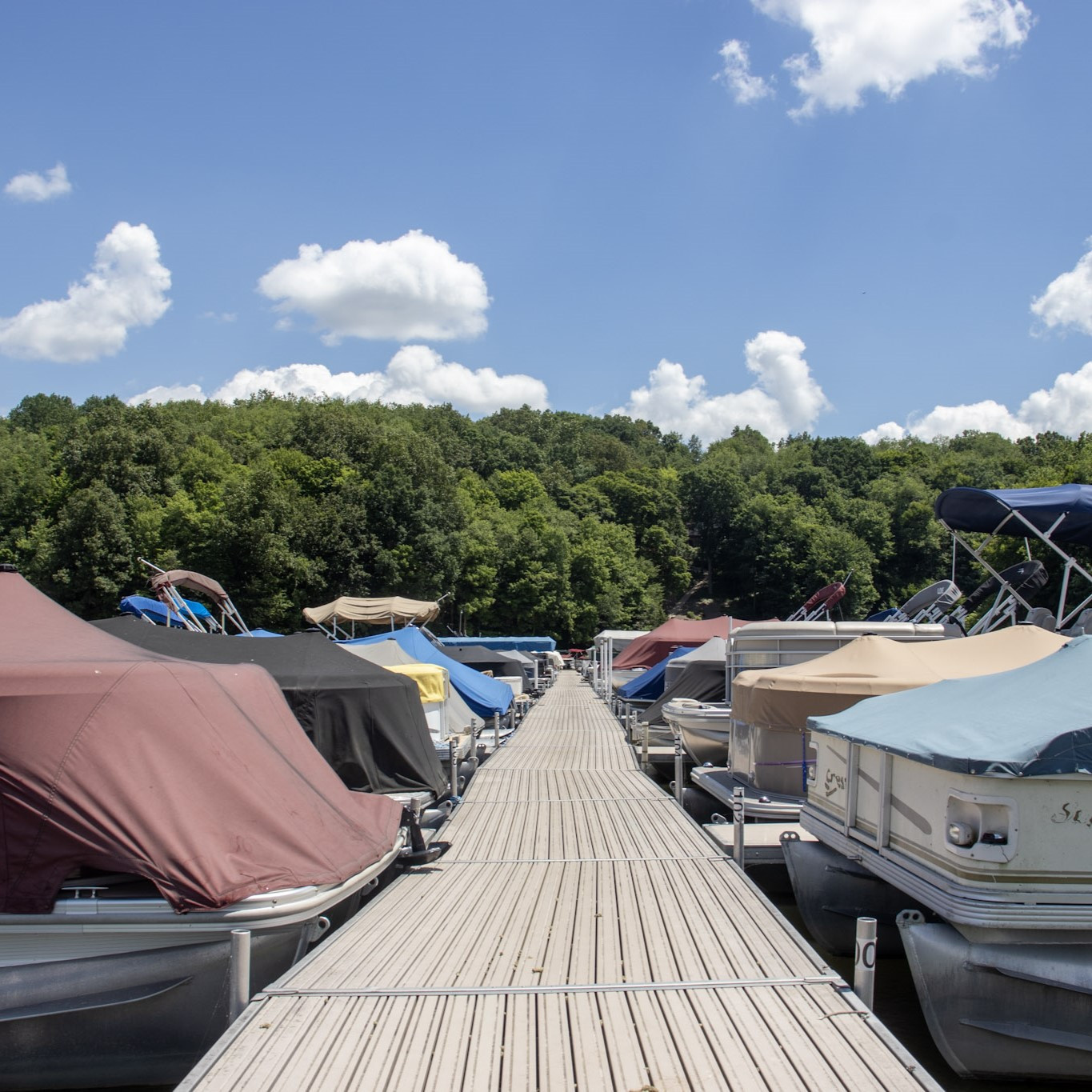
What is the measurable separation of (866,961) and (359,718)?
6948 millimetres

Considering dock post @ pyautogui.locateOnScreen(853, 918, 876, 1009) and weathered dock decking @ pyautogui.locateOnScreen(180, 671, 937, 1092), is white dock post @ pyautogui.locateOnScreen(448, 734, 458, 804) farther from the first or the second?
dock post @ pyautogui.locateOnScreen(853, 918, 876, 1009)

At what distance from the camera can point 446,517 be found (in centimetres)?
6097

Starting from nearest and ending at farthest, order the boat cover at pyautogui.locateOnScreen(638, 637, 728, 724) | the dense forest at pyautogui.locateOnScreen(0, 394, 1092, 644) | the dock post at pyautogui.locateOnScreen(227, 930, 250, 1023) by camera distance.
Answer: the dock post at pyautogui.locateOnScreen(227, 930, 250, 1023) < the boat cover at pyautogui.locateOnScreen(638, 637, 728, 724) < the dense forest at pyautogui.locateOnScreen(0, 394, 1092, 644)

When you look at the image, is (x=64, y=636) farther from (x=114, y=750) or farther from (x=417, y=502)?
(x=417, y=502)

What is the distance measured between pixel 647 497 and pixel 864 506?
22233mm

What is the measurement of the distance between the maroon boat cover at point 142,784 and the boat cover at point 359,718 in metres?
3.66

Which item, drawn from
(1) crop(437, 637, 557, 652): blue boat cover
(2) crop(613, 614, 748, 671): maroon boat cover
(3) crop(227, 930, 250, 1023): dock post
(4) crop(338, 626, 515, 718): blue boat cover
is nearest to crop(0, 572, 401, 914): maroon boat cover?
(3) crop(227, 930, 250, 1023): dock post

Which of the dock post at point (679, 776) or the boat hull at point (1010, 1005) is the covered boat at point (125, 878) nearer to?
the boat hull at point (1010, 1005)

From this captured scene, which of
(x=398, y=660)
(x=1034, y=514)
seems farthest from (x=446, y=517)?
(x=1034, y=514)

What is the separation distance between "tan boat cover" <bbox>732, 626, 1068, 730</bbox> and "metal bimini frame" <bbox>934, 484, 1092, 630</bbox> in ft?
19.6

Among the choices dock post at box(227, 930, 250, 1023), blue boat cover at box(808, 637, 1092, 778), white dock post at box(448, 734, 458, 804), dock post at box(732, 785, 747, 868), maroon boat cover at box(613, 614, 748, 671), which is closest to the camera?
dock post at box(227, 930, 250, 1023)

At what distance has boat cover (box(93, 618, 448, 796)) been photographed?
37.2ft

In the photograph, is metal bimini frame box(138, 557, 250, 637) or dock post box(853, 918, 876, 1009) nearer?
dock post box(853, 918, 876, 1009)

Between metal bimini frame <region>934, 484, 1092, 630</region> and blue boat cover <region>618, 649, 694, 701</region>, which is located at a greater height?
metal bimini frame <region>934, 484, 1092, 630</region>
